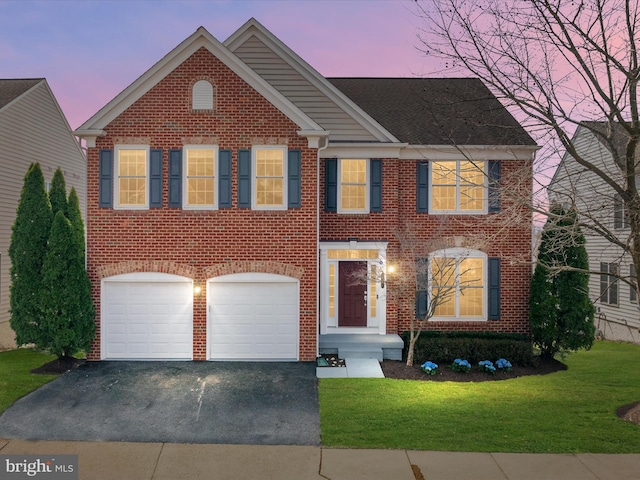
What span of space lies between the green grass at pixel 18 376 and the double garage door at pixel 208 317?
74.0 inches

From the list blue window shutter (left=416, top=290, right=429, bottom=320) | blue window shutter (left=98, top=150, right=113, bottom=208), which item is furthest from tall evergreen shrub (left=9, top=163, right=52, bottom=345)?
blue window shutter (left=416, top=290, right=429, bottom=320)

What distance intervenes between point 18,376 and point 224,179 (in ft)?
23.7

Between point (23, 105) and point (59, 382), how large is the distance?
1556 cm

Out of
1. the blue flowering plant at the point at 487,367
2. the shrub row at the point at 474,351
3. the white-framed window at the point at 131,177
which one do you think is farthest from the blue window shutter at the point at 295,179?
the blue flowering plant at the point at 487,367

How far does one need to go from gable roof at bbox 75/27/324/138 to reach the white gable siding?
6.97ft

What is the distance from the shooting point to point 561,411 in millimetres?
8797

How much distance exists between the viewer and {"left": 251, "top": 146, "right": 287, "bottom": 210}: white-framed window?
12.5m

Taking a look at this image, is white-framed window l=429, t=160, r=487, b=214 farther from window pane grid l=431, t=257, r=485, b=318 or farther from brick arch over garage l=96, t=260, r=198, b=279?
brick arch over garage l=96, t=260, r=198, b=279

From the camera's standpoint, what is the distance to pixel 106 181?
12.6 metres

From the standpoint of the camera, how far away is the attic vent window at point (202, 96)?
Result: 40.8 ft

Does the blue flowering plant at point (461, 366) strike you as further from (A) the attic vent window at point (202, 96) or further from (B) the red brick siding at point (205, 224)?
(A) the attic vent window at point (202, 96)

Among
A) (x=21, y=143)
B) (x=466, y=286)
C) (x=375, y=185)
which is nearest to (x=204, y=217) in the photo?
(x=375, y=185)

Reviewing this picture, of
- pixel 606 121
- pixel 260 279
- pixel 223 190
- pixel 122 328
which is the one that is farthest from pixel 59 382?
pixel 606 121

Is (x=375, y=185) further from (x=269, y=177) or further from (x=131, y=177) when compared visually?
(x=131, y=177)
